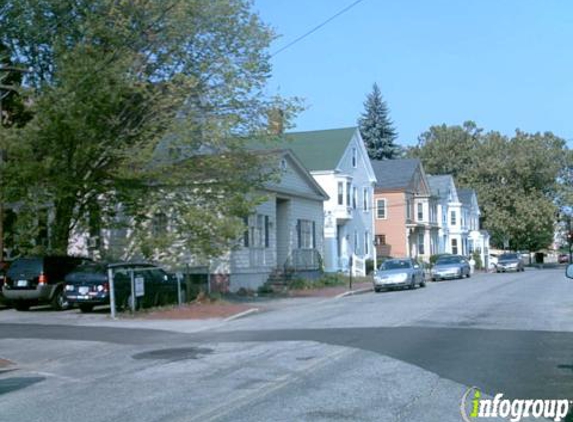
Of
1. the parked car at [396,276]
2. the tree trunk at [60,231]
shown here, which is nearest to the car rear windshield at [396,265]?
the parked car at [396,276]

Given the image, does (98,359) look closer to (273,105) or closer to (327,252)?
(273,105)

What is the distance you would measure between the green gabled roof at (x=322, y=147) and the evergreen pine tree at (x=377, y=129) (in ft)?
96.7

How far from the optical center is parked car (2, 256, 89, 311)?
23906 millimetres

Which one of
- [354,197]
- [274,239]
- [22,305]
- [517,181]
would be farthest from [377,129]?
[22,305]

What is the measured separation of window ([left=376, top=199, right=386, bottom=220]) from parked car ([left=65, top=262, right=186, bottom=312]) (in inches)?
1594

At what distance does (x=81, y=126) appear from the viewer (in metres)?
23.2

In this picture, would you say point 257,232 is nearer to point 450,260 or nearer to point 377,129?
point 450,260

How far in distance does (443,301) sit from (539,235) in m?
69.5

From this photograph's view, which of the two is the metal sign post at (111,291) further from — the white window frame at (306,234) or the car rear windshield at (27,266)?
the white window frame at (306,234)

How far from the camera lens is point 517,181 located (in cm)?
8150

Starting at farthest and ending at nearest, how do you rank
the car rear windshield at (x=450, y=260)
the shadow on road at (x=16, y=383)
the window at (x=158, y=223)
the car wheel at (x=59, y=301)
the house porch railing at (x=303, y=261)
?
the car rear windshield at (x=450, y=260) → the house porch railing at (x=303, y=261) → the window at (x=158, y=223) → the car wheel at (x=59, y=301) → the shadow on road at (x=16, y=383)

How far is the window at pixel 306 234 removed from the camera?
39844 millimetres

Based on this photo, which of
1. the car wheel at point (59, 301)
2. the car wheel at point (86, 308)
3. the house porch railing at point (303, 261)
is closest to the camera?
the car wheel at point (86, 308)

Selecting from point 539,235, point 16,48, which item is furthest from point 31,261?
point 539,235
